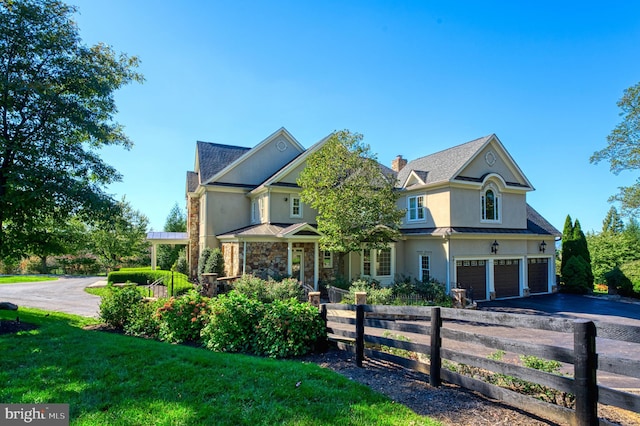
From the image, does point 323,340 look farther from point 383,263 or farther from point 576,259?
point 576,259

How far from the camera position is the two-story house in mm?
18219

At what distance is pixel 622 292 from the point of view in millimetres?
20594

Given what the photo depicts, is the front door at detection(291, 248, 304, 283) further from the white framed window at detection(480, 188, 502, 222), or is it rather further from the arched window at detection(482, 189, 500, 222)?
the arched window at detection(482, 189, 500, 222)

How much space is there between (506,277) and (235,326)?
18.1m

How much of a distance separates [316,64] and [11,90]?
9682 mm

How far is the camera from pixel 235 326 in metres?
7.00

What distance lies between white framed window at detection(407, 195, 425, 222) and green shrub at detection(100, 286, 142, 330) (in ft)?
50.6

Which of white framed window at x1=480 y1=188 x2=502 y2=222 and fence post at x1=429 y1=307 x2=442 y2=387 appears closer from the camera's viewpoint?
fence post at x1=429 y1=307 x2=442 y2=387

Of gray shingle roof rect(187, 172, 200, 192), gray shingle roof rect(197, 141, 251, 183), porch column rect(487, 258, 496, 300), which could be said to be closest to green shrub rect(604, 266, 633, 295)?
porch column rect(487, 258, 496, 300)

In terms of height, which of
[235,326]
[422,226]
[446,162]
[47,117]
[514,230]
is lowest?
[235,326]

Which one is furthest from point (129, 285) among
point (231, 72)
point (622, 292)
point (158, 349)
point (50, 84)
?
point (622, 292)

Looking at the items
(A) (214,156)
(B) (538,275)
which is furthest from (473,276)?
(A) (214,156)

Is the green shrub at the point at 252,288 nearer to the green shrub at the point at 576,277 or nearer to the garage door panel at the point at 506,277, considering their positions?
the garage door panel at the point at 506,277

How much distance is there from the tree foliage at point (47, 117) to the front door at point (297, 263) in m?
10.6
